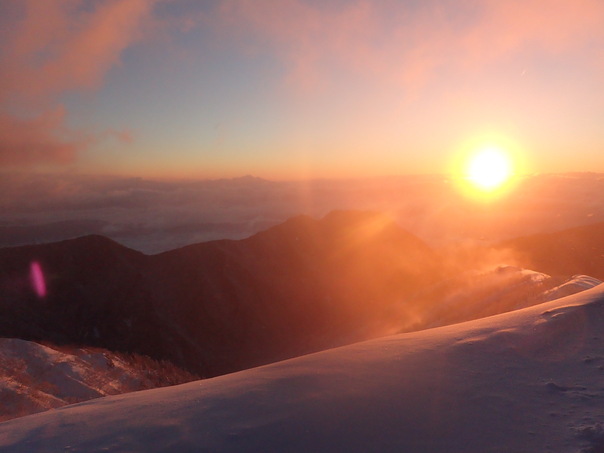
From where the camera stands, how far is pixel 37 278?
4225 centimetres

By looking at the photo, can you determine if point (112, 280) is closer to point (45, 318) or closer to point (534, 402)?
point (45, 318)

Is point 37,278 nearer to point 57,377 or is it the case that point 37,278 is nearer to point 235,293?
point 235,293

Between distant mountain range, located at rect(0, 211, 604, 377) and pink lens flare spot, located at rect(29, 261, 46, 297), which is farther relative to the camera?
pink lens flare spot, located at rect(29, 261, 46, 297)

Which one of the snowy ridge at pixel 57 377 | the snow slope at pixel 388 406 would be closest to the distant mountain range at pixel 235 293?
the snowy ridge at pixel 57 377

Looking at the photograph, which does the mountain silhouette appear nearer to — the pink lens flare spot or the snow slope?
the pink lens flare spot

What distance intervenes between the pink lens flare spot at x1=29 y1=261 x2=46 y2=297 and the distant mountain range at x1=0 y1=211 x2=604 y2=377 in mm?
326

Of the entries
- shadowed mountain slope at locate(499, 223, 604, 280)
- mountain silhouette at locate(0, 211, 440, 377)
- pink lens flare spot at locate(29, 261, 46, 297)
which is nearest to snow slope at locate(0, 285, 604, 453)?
mountain silhouette at locate(0, 211, 440, 377)

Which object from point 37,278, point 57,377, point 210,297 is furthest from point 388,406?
point 37,278

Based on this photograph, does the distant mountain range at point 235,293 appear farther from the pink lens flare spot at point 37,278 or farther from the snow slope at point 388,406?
the snow slope at point 388,406

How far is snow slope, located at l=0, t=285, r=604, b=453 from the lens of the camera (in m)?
3.49

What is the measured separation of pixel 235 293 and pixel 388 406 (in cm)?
4238

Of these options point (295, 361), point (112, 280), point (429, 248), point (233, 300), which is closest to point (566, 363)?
point (295, 361)

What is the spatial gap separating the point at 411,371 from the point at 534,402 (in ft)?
4.13

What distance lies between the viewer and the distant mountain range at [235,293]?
3491 centimetres
